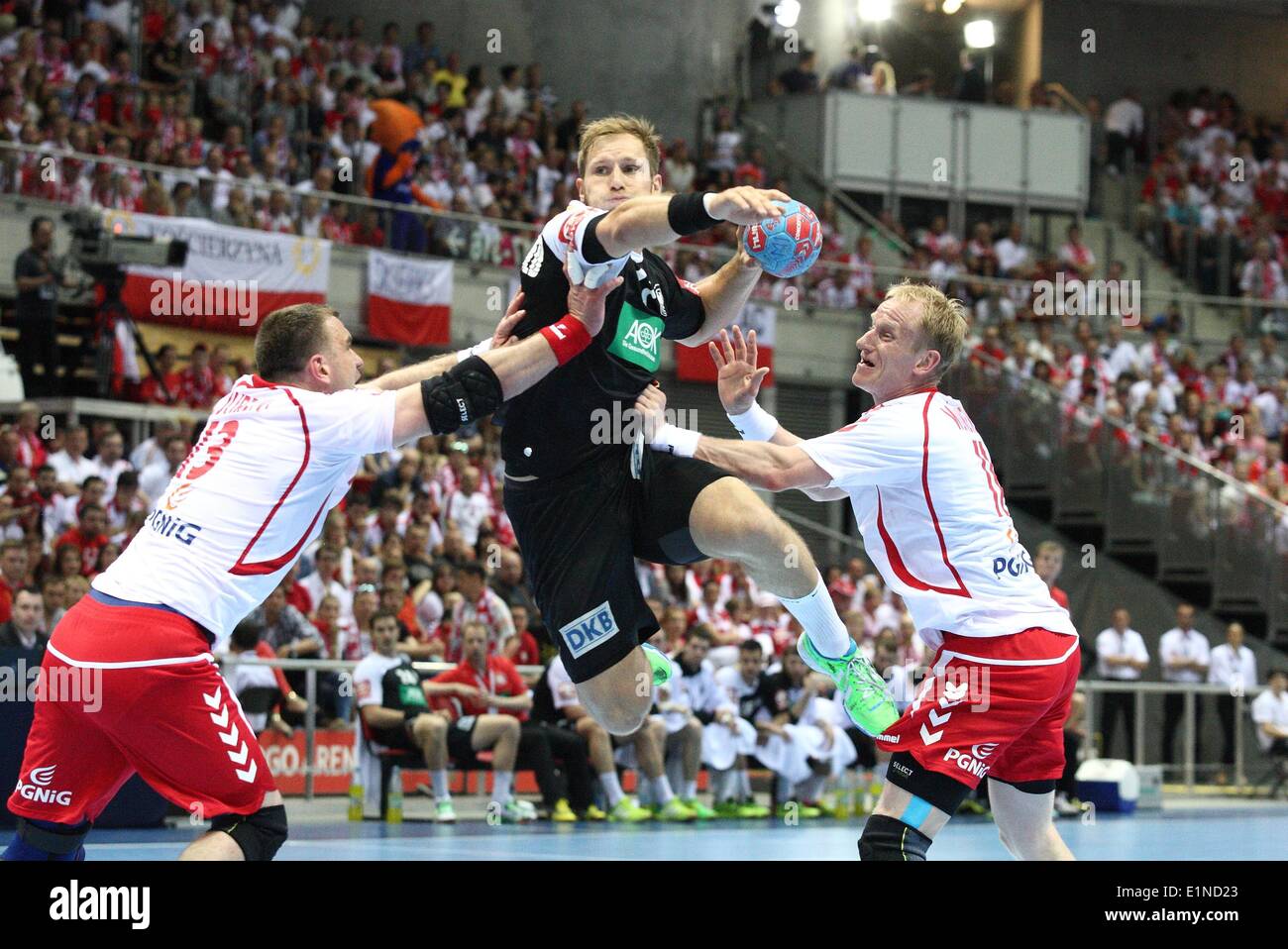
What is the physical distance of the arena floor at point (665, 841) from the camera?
12.4 meters

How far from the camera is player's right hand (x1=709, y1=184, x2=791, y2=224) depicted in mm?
6648

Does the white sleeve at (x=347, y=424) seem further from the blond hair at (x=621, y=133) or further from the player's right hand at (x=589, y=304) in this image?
the blond hair at (x=621, y=133)

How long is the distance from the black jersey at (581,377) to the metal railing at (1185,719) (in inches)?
562

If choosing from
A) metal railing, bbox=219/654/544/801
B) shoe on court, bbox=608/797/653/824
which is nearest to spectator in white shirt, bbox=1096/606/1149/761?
shoe on court, bbox=608/797/653/824

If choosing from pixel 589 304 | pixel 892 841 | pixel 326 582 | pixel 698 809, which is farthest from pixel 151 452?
pixel 892 841

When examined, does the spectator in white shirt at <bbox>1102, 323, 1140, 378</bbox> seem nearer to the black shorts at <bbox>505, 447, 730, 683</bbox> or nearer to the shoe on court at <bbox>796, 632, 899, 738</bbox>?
the shoe on court at <bbox>796, 632, 899, 738</bbox>

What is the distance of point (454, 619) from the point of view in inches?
685

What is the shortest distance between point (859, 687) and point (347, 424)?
9.76 feet

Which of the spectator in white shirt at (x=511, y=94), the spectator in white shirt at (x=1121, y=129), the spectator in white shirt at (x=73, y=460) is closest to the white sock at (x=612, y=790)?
the spectator in white shirt at (x=73, y=460)

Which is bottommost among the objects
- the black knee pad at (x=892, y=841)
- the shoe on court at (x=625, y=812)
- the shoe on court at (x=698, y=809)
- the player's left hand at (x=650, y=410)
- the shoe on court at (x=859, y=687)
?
the shoe on court at (x=698, y=809)

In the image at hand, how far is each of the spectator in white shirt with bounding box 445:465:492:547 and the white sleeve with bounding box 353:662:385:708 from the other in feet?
15.2

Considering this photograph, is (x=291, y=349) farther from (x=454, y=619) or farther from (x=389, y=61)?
(x=389, y=61)
